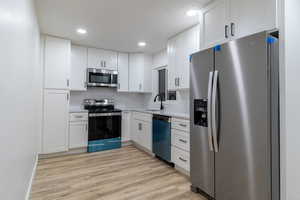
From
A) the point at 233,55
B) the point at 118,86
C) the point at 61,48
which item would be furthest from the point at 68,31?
the point at 233,55

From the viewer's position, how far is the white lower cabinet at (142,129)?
359 centimetres

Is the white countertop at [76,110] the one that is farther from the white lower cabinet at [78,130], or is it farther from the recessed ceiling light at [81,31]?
the recessed ceiling light at [81,31]

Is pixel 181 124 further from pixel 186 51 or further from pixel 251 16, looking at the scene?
pixel 251 16

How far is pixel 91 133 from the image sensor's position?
3777mm

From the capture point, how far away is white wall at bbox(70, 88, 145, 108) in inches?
166

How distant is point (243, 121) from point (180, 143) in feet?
4.13

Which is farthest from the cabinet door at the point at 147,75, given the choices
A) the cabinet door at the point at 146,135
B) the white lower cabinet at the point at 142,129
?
the cabinet door at the point at 146,135

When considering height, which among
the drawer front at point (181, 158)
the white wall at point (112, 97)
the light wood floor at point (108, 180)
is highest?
the white wall at point (112, 97)

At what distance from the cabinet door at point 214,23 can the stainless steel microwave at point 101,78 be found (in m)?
2.69

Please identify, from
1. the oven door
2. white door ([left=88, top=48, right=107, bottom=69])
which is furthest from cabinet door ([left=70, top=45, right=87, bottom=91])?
the oven door

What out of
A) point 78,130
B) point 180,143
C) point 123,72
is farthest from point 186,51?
point 78,130

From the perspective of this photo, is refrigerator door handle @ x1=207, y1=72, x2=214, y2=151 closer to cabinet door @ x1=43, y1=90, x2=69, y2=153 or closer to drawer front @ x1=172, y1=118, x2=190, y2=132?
drawer front @ x1=172, y1=118, x2=190, y2=132

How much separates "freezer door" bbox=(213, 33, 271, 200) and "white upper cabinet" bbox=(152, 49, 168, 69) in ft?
8.18

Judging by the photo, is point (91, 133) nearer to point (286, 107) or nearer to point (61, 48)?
point (61, 48)
